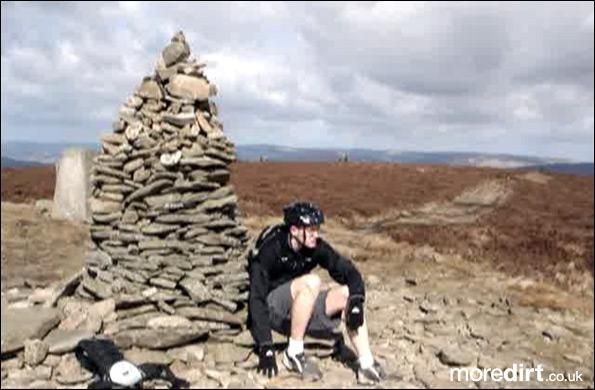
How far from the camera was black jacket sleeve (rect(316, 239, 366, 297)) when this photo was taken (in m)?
10.6

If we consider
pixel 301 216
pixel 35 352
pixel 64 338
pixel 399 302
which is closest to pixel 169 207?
pixel 64 338

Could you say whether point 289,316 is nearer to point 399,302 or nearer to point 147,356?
point 147,356

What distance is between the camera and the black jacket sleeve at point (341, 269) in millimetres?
10562

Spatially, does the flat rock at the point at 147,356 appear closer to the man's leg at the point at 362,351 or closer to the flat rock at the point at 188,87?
the man's leg at the point at 362,351

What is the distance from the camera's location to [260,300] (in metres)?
10.8

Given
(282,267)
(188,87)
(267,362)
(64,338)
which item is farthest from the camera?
(188,87)

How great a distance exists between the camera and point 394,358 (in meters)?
12.1

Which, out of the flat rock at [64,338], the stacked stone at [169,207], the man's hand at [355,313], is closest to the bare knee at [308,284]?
the man's hand at [355,313]

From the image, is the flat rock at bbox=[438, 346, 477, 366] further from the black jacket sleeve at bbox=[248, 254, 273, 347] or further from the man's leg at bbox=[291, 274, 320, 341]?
the black jacket sleeve at bbox=[248, 254, 273, 347]

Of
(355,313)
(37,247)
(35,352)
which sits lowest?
(37,247)

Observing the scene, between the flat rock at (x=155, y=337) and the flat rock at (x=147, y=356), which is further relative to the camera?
the flat rock at (x=155, y=337)

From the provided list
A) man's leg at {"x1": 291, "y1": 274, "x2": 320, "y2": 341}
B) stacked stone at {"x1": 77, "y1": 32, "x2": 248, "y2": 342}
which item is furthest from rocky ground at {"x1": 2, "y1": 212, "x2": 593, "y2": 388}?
man's leg at {"x1": 291, "y1": 274, "x2": 320, "y2": 341}

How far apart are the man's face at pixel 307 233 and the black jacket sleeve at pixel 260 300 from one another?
723 millimetres

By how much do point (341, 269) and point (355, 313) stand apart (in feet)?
2.07
